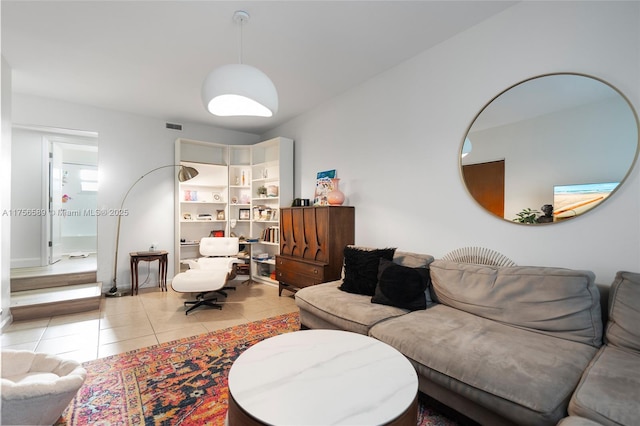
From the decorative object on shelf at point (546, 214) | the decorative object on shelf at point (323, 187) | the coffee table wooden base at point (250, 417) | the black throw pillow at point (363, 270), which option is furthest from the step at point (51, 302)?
the decorative object on shelf at point (546, 214)

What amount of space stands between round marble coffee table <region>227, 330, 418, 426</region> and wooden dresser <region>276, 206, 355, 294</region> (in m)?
1.91

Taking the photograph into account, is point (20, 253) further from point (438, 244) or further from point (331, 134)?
point (438, 244)

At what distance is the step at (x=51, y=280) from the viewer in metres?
4.09

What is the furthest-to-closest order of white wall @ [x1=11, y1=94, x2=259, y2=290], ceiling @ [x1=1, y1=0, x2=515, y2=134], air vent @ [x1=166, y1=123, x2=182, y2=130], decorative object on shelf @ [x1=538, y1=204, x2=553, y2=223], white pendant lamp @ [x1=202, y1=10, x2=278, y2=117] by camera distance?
air vent @ [x1=166, y1=123, x2=182, y2=130]
white wall @ [x1=11, y1=94, x2=259, y2=290]
ceiling @ [x1=1, y1=0, x2=515, y2=134]
decorative object on shelf @ [x1=538, y1=204, x2=553, y2=223]
white pendant lamp @ [x1=202, y1=10, x2=278, y2=117]

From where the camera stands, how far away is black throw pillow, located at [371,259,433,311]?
2.38 metres

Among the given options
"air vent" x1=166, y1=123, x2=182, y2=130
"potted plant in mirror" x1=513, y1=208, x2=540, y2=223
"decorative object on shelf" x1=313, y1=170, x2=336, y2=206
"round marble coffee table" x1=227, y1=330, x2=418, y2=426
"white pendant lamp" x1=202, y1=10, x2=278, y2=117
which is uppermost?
"air vent" x1=166, y1=123, x2=182, y2=130

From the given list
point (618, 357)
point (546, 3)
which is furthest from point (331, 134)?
point (618, 357)

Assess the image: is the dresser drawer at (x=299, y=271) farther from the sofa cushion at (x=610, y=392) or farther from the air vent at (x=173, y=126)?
the air vent at (x=173, y=126)

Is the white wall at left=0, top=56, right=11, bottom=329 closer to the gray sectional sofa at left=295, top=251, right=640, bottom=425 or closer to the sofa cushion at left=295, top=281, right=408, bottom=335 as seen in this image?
the sofa cushion at left=295, top=281, right=408, bottom=335

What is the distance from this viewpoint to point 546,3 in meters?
2.17

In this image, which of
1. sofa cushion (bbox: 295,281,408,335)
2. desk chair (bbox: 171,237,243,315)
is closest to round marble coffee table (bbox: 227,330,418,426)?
sofa cushion (bbox: 295,281,408,335)

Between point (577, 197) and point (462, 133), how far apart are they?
3.36ft

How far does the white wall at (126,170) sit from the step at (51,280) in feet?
0.84

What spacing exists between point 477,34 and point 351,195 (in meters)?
2.12
